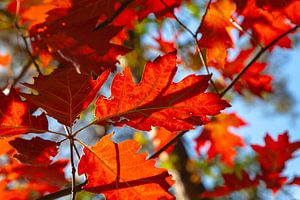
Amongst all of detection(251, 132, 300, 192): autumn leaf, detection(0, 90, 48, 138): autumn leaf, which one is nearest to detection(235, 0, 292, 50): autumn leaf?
detection(251, 132, 300, 192): autumn leaf

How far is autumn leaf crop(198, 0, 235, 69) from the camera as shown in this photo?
1.13 metres

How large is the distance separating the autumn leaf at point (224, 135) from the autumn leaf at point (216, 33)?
2.63ft

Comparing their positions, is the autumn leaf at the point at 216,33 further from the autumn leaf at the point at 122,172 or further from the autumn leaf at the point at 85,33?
the autumn leaf at the point at 122,172

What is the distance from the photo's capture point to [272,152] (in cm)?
144

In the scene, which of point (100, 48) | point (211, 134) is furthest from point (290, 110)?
point (100, 48)

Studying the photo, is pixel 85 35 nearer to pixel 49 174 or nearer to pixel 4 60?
pixel 49 174

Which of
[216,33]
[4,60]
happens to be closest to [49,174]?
[216,33]

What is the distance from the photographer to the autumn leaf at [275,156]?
4.58 ft

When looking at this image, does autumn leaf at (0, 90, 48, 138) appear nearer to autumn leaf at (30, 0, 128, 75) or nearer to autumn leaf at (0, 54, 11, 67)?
autumn leaf at (30, 0, 128, 75)

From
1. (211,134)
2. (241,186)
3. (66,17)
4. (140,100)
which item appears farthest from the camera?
(211,134)

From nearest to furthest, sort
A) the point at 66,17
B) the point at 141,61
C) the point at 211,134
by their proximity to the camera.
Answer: the point at 66,17 → the point at 211,134 → the point at 141,61

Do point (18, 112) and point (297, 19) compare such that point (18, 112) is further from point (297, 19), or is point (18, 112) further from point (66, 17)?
point (297, 19)

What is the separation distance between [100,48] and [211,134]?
1.05 m

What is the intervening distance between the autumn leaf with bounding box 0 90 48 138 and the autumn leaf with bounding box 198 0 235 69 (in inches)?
18.6
